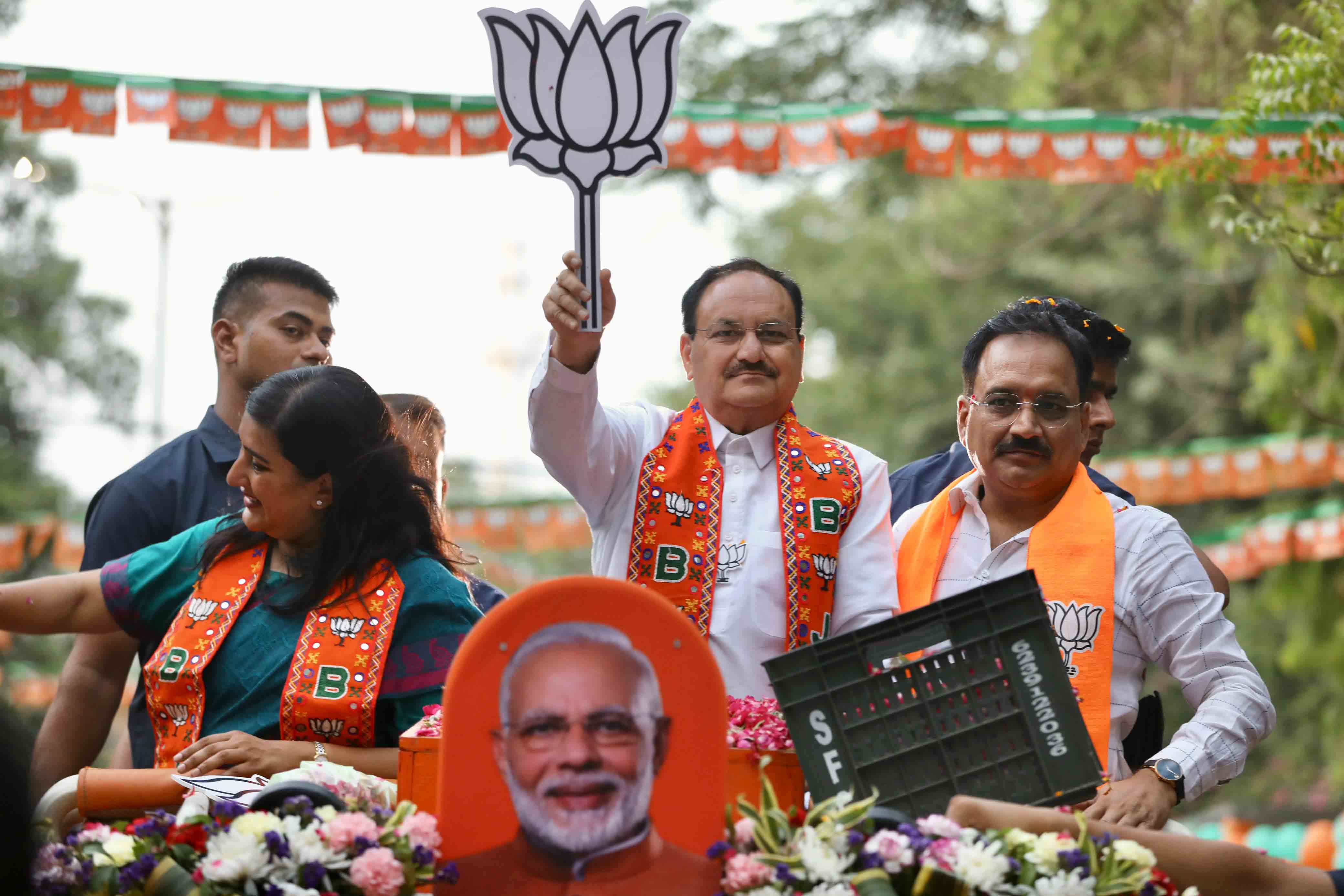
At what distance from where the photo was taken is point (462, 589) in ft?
11.1

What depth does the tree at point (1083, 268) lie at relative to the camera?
36.3ft

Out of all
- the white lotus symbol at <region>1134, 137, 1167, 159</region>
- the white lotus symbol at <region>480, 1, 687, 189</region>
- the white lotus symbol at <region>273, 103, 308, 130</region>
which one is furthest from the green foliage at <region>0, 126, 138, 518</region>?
the white lotus symbol at <region>480, 1, 687, 189</region>

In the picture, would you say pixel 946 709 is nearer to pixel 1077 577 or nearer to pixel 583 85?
pixel 1077 577

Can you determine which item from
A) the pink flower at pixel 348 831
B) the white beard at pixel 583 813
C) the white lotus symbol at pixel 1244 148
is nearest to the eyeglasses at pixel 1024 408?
the white beard at pixel 583 813

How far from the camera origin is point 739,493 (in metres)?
3.89

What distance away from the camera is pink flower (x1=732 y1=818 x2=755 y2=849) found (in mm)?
2484

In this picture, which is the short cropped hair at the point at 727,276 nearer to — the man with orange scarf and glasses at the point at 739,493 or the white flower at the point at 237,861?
the man with orange scarf and glasses at the point at 739,493

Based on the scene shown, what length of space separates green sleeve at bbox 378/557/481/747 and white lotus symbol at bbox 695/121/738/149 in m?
5.56

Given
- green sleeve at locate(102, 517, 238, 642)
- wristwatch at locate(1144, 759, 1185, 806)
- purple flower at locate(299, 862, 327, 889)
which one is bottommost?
purple flower at locate(299, 862, 327, 889)

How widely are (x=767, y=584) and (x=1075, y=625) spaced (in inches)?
29.9

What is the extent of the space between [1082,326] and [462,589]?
2026 millimetres

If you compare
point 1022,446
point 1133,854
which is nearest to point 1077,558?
point 1022,446

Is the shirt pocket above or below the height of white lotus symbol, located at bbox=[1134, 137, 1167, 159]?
below

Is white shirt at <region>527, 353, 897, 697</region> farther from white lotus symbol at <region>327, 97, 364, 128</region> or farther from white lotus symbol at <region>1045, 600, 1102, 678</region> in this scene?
white lotus symbol at <region>327, 97, 364, 128</region>
